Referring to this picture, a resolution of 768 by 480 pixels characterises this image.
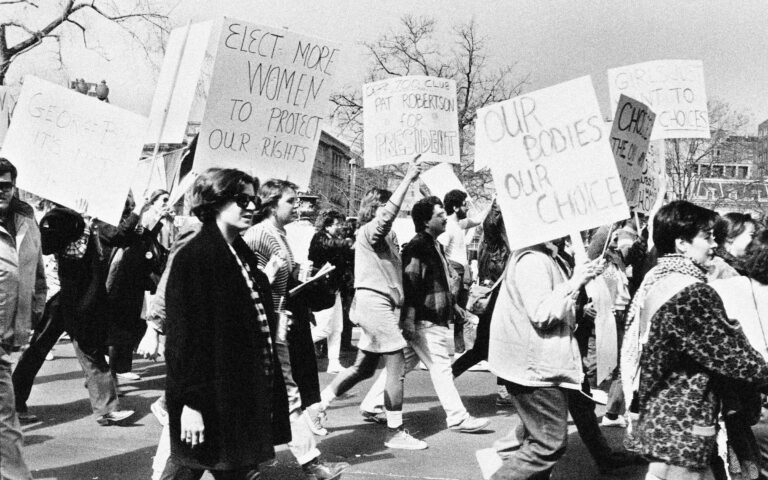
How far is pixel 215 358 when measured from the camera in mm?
3211

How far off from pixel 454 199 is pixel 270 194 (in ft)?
12.4

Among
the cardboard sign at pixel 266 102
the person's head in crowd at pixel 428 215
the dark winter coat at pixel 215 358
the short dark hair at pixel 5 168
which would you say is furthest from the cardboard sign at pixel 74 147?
the dark winter coat at pixel 215 358

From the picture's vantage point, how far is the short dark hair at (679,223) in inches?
148

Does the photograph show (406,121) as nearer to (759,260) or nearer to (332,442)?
(332,442)

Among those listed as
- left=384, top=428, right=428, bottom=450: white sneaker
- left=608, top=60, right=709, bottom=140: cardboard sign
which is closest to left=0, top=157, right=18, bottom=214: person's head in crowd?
left=384, top=428, right=428, bottom=450: white sneaker

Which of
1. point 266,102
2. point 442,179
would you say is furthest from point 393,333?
point 442,179

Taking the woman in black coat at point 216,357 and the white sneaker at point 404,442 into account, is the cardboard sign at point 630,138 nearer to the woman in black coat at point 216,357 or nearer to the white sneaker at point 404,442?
the white sneaker at point 404,442

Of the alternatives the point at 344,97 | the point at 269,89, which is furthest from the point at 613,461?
→ the point at 344,97

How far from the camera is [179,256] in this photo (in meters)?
3.28

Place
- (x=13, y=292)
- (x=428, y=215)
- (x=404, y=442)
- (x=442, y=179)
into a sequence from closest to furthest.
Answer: (x=13, y=292) → (x=404, y=442) → (x=428, y=215) → (x=442, y=179)

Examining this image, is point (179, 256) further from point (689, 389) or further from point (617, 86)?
point (617, 86)

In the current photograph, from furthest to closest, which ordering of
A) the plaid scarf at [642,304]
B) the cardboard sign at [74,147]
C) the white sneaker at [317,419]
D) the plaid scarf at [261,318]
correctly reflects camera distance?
the white sneaker at [317,419], the cardboard sign at [74,147], the plaid scarf at [642,304], the plaid scarf at [261,318]

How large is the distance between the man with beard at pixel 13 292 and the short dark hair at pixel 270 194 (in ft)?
4.57

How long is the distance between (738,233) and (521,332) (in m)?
2.64
